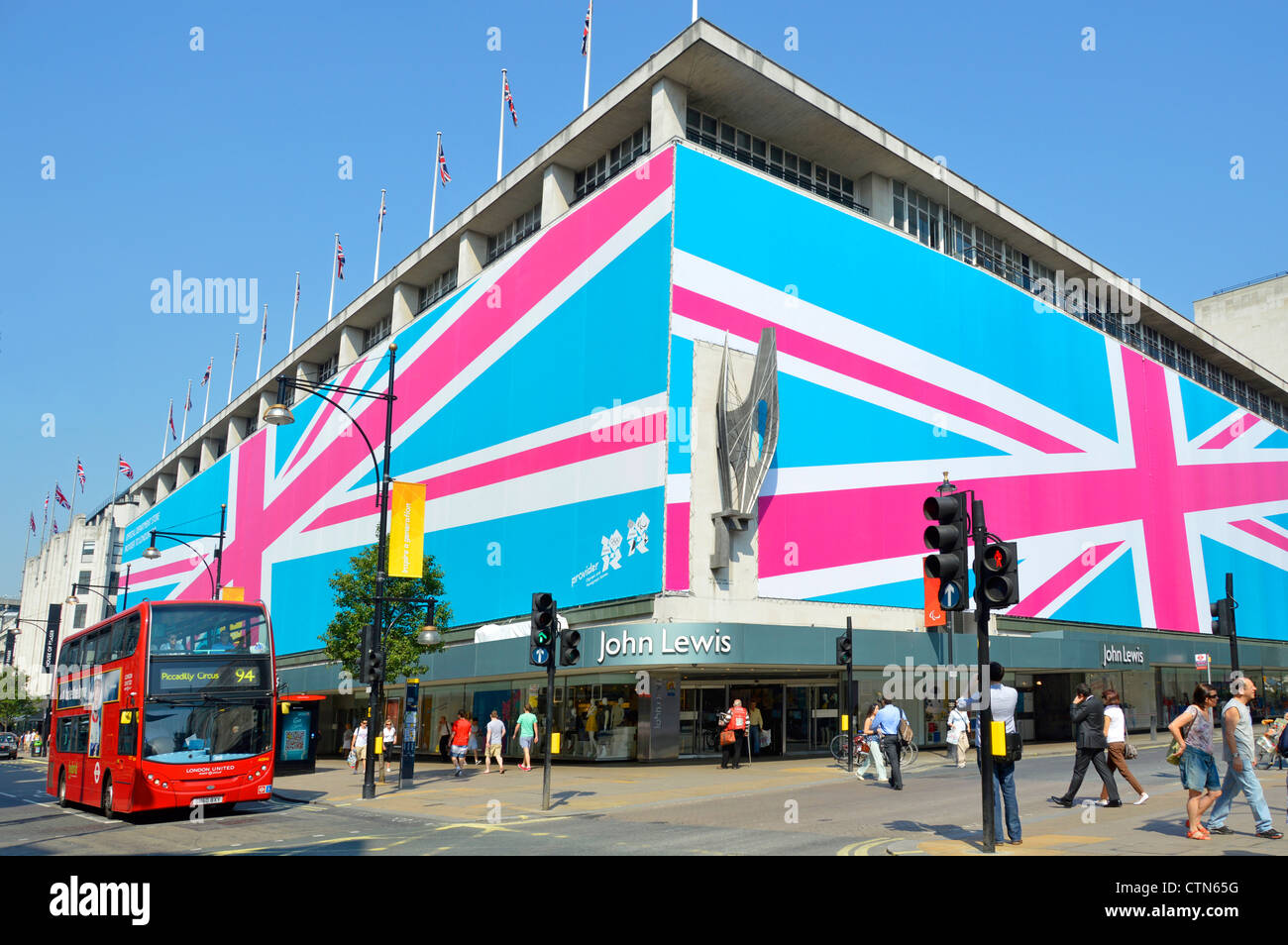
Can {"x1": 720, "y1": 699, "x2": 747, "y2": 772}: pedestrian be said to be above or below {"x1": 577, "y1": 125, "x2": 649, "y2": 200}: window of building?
below

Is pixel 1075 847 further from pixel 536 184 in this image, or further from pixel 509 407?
pixel 536 184

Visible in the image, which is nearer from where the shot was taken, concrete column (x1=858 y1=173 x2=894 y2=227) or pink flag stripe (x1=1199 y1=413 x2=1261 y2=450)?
concrete column (x1=858 y1=173 x2=894 y2=227)

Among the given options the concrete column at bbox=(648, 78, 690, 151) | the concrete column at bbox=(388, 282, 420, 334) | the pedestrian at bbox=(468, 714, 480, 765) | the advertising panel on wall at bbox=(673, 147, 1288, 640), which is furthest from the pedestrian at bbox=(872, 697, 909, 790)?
the concrete column at bbox=(388, 282, 420, 334)

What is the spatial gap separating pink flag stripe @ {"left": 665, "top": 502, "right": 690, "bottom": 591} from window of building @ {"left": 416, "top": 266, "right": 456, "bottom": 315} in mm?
23224

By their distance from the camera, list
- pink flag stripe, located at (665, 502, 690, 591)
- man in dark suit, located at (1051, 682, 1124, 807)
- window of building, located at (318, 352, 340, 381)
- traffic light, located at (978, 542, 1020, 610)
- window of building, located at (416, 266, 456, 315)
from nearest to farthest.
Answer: traffic light, located at (978, 542, 1020, 610)
man in dark suit, located at (1051, 682, 1124, 807)
pink flag stripe, located at (665, 502, 690, 591)
window of building, located at (416, 266, 456, 315)
window of building, located at (318, 352, 340, 381)

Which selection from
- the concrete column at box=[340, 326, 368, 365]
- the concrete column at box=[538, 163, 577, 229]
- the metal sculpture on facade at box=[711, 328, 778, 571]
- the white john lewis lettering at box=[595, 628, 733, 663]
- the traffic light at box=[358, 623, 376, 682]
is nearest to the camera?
the traffic light at box=[358, 623, 376, 682]

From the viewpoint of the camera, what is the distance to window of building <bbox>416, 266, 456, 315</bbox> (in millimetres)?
49250

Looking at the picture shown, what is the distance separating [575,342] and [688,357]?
223 inches

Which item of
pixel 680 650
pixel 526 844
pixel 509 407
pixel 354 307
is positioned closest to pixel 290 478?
pixel 354 307

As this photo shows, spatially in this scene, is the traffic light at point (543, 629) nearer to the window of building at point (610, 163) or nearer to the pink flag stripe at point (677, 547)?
the pink flag stripe at point (677, 547)

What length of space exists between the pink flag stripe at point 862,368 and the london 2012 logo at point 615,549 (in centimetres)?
649

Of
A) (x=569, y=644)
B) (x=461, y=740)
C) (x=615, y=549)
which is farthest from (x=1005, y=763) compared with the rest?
(x=615, y=549)

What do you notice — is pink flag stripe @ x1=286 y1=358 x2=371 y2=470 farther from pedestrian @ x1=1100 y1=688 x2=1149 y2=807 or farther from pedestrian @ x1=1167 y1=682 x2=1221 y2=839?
pedestrian @ x1=1167 y1=682 x2=1221 y2=839

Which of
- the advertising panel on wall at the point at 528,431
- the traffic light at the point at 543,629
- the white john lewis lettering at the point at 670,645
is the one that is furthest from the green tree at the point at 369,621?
the traffic light at the point at 543,629
